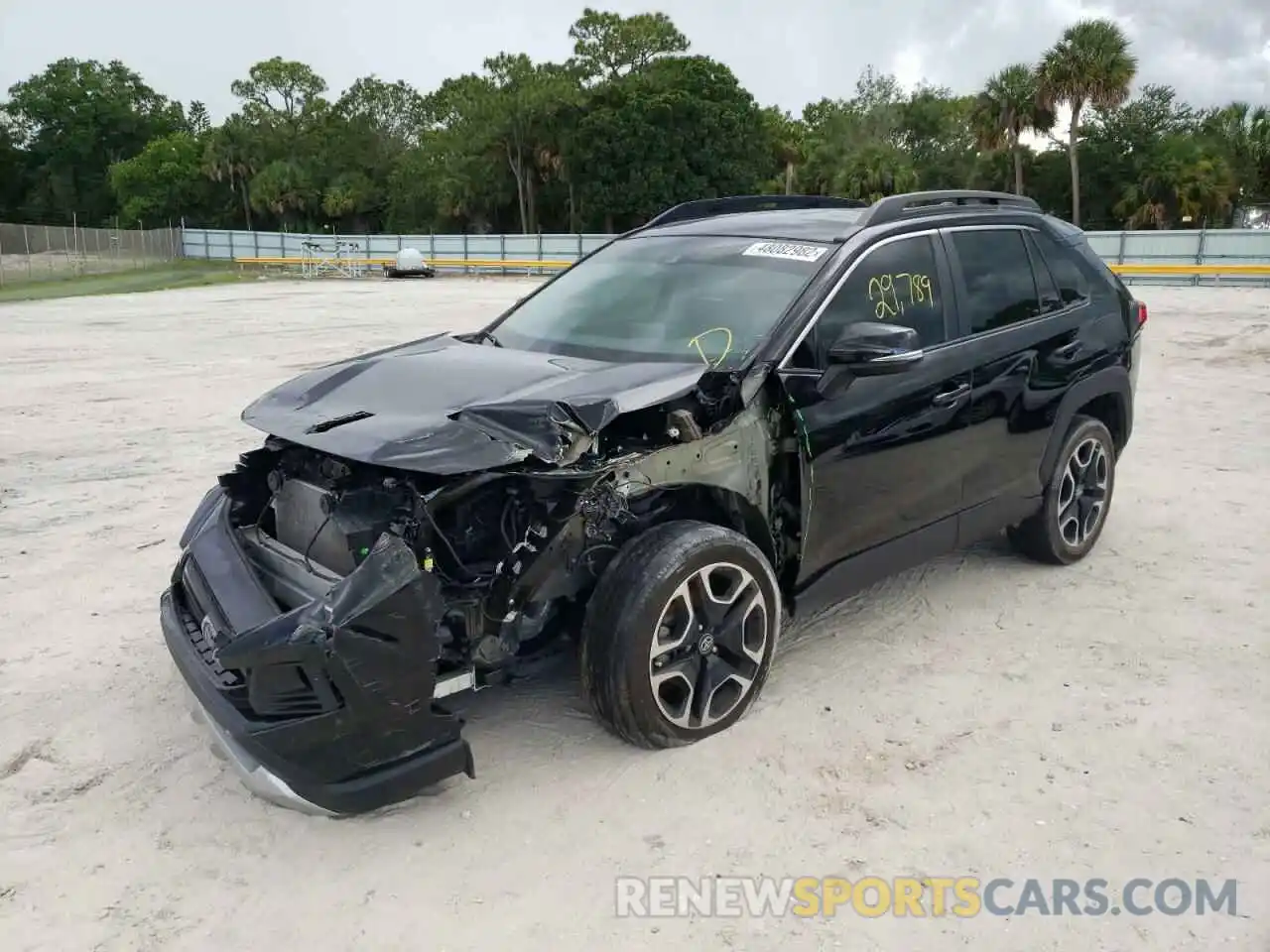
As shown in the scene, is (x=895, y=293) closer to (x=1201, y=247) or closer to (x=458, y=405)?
(x=458, y=405)

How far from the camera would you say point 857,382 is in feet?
12.6

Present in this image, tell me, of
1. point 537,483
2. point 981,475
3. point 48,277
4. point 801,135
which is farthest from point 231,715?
point 801,135

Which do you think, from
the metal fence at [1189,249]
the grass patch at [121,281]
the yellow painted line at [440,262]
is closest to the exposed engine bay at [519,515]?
the metal fence at [1189,249]

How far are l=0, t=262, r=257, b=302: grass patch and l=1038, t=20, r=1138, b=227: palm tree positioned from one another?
104ft

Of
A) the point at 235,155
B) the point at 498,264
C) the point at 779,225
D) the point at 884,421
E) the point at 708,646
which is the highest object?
the point at 235,155

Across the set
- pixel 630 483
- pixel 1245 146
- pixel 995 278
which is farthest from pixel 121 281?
pixel 1245 146

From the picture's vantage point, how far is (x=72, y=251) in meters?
41.1

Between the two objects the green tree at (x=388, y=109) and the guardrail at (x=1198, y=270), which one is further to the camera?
the green tree at (x=388, y=109)

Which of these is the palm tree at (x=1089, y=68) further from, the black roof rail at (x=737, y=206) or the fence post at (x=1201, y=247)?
the black roof rail at (x=737, y=206)

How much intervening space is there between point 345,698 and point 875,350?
2.06 m

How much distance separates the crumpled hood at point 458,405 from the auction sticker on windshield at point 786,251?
0.76m

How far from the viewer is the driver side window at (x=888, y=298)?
12.6 ft

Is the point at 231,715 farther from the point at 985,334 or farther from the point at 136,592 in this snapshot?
the point at 985,334

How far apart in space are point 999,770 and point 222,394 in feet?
30.0
